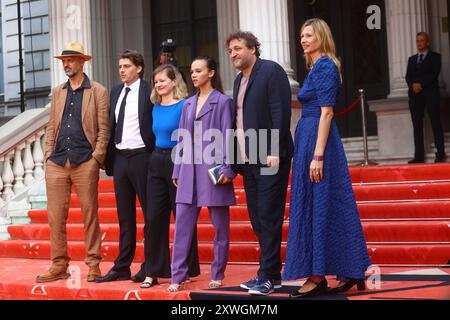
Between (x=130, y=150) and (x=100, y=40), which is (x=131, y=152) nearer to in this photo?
(x=130, y=150)

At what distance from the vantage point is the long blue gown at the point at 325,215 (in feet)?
23.4

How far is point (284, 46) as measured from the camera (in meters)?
12.6

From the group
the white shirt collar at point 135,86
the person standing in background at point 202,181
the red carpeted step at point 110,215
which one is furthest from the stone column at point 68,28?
the person standing in background at point 202,181

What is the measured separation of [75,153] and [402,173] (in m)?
3.87

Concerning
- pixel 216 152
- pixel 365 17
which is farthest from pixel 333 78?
pixel 365 17

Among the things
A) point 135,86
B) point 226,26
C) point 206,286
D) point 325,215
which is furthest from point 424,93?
point 325,215

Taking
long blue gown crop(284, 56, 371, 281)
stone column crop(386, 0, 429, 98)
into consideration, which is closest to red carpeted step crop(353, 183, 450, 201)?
long blue gown crop(284, 56, 371, 281)

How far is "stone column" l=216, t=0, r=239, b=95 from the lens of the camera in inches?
637

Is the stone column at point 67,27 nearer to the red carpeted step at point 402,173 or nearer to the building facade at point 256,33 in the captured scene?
the building facade at point 256,33

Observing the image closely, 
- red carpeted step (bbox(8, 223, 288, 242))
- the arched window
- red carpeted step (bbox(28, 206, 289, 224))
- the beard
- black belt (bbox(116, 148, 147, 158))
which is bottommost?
red carpeted step (bbox(8, 223, 288, 242))

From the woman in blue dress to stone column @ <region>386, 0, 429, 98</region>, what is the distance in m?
7.39

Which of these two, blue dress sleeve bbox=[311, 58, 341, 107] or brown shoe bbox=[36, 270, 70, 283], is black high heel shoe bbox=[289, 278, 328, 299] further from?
brown shoe bbox=[36, 270, 70, 283]

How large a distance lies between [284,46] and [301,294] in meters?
6.12

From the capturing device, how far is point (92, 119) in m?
8.95
